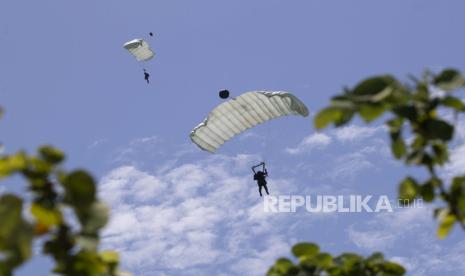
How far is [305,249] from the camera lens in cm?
415

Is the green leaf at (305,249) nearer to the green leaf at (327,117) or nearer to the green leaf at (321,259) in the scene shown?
the green leaf at (321,259)

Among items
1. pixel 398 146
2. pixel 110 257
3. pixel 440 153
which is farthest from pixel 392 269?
pixel 110 257

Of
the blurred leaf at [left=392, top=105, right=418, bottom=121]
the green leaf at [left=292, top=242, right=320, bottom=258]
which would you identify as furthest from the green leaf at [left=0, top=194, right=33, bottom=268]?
the green leaf at [left=292, top=242, right=320, bottom=258]

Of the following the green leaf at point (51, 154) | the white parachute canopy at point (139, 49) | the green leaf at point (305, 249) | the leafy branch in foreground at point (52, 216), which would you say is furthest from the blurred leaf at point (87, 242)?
the white parachute canopy at point (139, 49)

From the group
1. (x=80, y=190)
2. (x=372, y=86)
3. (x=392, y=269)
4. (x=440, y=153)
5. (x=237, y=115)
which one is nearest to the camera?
(x=80, y=190)

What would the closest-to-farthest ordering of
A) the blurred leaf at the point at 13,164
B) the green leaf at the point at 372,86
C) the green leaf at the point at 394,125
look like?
the blurred leaf at the point at 13,164 < the green leaf at the point at 372,86 < the green leaf at the point at 394,125

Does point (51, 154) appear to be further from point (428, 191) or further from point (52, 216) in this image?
point (428, 191)

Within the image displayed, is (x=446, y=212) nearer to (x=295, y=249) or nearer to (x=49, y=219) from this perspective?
(x=295, y=249)

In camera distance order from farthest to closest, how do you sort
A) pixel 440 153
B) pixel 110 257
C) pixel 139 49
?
pixel 139 49
pixel 440 153
pixel 110 257

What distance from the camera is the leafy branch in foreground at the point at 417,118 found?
2836mm

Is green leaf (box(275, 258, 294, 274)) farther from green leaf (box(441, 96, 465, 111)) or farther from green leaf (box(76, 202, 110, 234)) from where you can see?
green leaf (box(76, 202, 110, 234))

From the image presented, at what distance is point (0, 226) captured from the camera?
2.05 meters

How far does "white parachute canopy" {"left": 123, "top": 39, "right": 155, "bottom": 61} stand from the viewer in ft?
178

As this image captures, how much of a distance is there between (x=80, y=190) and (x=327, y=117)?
4.14 feet
